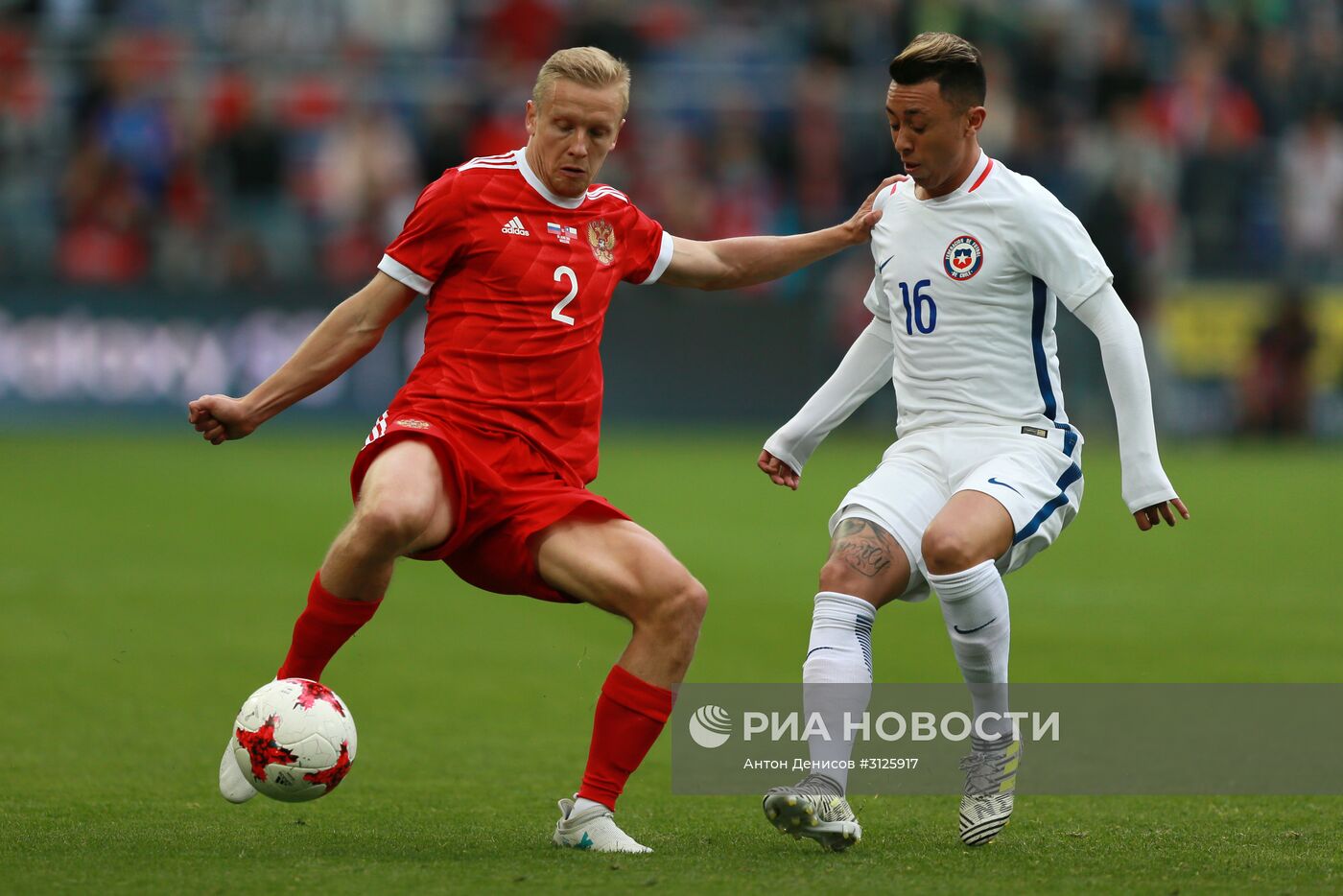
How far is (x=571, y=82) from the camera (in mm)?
5746

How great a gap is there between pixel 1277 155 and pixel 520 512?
1917 cm

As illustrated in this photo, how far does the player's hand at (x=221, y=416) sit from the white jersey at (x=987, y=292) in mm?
1998

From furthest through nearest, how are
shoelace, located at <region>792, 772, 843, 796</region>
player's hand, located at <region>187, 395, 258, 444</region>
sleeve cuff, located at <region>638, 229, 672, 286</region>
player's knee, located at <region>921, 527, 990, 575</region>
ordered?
sleeve cuff, located at <region>638, 229, 672, 286</region>, player's hand, located at <region>187, 395, 258, 444</region>, player's knee, located at <region>921, 527, 990, 575</region>, shoelace, located at <region>792, 772, 843, 796</region>

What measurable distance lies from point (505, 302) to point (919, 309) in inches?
49.7

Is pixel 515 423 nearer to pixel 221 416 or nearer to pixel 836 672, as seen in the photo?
pixel 221 416

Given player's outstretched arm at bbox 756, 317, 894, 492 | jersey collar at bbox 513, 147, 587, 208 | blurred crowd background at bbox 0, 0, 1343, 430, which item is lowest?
player's outstretched arm at bbox 756, 317, 894, 492

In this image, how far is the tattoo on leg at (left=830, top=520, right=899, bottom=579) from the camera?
5754mm

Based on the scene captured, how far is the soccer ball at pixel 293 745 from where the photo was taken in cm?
544

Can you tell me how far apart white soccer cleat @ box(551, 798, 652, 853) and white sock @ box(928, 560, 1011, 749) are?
109cm

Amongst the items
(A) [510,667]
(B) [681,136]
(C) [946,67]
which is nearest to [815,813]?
(C) [946,67]

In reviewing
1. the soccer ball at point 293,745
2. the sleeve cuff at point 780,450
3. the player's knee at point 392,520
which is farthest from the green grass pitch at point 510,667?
the sleeve cuff at point 780,450

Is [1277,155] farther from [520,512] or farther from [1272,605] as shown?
[520,512]

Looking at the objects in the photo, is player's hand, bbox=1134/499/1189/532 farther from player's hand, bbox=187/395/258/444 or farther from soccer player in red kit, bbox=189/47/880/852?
player's hand, bbox=187/395/258/444

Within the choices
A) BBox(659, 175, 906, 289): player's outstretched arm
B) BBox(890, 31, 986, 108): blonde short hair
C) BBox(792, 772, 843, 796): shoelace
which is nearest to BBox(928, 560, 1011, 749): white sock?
BBox(792, 772, 843, 796): shoelace
